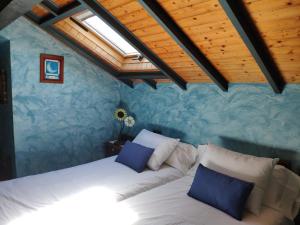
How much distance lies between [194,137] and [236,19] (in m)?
1.73

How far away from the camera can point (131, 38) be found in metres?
2.53

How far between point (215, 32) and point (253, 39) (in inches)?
12.4

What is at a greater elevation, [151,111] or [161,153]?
[151,111]

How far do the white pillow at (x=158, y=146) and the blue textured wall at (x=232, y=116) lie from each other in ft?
1.19

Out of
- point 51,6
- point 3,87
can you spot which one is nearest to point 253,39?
point 51,6

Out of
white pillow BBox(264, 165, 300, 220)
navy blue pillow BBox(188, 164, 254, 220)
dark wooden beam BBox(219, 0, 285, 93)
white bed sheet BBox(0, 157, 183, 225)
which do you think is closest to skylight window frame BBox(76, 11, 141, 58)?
white bed sheet BBox(0, 157, 183, 225)

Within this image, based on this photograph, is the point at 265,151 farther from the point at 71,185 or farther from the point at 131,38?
the point at 71,185

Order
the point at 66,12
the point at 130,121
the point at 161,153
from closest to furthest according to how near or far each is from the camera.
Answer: the point at 66,12
the point at 161,153
the point at 130,121

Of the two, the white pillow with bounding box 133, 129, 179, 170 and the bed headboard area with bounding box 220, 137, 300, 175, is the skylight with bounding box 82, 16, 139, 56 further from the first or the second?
the bed headboard area with bounding box 220, 137, 300, 175

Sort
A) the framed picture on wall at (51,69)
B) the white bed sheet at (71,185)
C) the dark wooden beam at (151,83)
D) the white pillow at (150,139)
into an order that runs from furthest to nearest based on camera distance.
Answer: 1. the dark wooden beam at (151,83)
2. the framed picture on wall at (51,69)
3. the white pillow at (150,139)
4. the white bed sheet at (71,185)

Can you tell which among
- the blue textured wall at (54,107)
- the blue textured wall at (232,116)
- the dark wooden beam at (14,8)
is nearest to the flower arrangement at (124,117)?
the blue textured wall at (232,116)

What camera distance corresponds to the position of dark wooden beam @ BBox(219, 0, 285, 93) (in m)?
1.55

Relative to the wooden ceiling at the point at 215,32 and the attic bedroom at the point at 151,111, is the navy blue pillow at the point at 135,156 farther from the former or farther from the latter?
the wooden ceiling at the point at 215,32

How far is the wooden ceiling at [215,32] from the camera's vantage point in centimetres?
160
